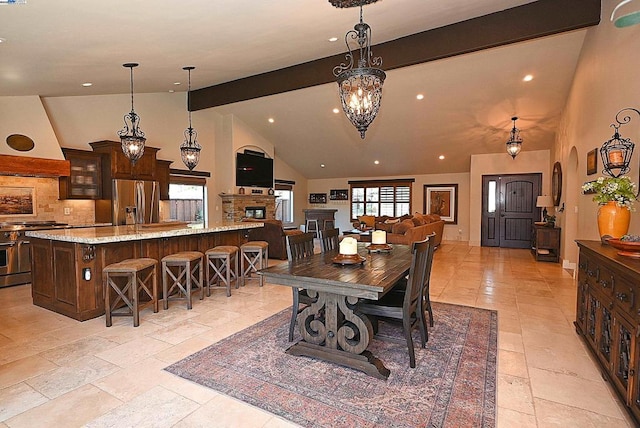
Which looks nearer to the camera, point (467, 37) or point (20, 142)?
point (467, 37)

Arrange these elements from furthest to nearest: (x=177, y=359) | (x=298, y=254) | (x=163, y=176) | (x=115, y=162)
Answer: (x=163, y=176), (x=115, y=162), (x=298, y=254), (x=177, y=359)

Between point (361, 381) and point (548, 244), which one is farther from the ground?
point (548, 244)

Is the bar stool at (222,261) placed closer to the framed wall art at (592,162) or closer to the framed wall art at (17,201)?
the framed wall art at (17,201)

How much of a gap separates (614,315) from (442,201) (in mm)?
9476

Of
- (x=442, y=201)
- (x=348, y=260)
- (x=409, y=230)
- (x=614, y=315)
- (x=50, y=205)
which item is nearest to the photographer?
(x=614, y=315)

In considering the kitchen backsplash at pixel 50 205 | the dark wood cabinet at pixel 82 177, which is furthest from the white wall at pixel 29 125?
the kitchen backsplash at pixel 50 205

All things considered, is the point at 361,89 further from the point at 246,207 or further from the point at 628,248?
the point at 246,207

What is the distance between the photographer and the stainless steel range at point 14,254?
5035 millimetres

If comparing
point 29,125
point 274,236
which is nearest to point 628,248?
point 274,236

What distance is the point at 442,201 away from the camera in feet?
37.3

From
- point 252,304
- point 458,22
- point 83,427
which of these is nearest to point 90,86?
point 252,304

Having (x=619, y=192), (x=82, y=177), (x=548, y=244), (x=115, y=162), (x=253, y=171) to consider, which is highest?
(x=253, y=171)

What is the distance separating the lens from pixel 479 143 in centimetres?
904

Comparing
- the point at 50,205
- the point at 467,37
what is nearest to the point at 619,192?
the point at 467,37
